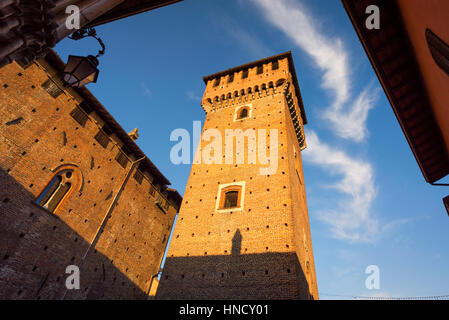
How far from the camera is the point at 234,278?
809 centimetres

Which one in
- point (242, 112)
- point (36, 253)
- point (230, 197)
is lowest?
point (36, 253)

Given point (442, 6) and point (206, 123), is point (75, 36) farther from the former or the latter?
point (206, 123)

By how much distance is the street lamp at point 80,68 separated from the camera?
383cm

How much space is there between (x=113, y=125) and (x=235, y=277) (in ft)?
35.1

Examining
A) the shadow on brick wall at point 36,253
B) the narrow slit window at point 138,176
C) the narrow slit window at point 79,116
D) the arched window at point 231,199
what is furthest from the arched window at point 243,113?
the shadow on brick wall at point 36,253

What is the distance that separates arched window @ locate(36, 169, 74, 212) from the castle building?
0.04m

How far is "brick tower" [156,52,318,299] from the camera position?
8008 mm

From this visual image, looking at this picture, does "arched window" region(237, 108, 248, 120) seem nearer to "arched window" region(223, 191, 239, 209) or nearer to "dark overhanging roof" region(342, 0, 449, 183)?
"arched window" region(223, 191, 239, 209)

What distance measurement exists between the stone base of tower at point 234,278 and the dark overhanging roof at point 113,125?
8.29m

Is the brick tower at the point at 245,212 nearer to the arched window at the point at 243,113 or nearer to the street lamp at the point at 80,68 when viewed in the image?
the arched window at the point at 243,113

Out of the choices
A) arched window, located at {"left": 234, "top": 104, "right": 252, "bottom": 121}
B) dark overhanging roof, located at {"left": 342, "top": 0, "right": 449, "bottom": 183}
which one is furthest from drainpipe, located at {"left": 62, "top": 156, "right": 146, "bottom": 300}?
dark overhanging roof, located at {"left": 342, "top": 0, "right": 449, "bottom": 183}

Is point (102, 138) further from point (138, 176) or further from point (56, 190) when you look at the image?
point (56, 190)

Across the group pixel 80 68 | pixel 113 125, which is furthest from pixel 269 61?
pixel 80 68
